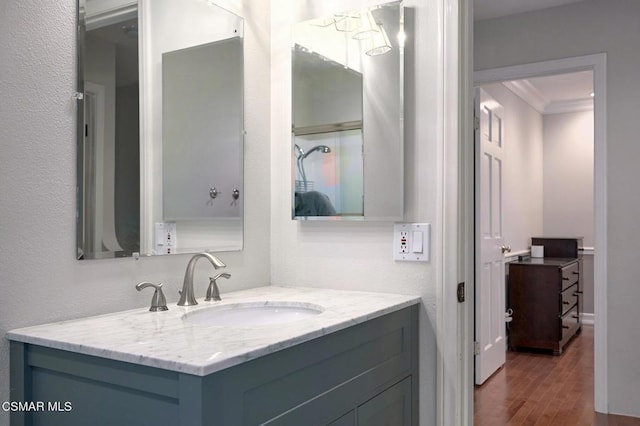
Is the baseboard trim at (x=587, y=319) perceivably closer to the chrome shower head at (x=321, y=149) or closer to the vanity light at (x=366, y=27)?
the chrome shower head at (x=321, y=149)

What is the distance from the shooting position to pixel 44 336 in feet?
3.83

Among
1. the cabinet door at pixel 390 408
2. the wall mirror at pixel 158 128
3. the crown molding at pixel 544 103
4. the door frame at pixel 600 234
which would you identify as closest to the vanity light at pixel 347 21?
the wall mirror at pixel 158 128

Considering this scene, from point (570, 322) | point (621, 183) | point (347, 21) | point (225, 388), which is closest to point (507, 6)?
point (621, 183)

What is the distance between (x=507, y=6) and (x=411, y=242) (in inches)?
88.4

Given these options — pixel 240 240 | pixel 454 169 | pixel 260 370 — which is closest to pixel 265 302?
pixel 240 240

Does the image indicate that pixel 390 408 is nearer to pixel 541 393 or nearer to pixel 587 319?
pixel 541 393

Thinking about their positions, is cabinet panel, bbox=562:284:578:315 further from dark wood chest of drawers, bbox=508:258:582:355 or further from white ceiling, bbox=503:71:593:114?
white ceiling, bbox=503:71:593:114

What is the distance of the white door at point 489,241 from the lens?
3.49 m

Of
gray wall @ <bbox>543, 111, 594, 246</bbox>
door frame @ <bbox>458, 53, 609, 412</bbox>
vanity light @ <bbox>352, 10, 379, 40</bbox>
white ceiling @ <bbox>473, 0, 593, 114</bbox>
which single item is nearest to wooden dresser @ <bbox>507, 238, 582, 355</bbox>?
door frame @ <bbox>458, 53, 609, 412</bbox>

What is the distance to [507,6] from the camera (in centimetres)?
333

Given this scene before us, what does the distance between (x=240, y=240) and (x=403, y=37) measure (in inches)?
36.6

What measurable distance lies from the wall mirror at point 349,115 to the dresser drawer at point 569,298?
317 centimetres

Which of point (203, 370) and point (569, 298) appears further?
point (569, 298)

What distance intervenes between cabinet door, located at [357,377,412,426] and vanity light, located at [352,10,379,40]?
1.19 meters
